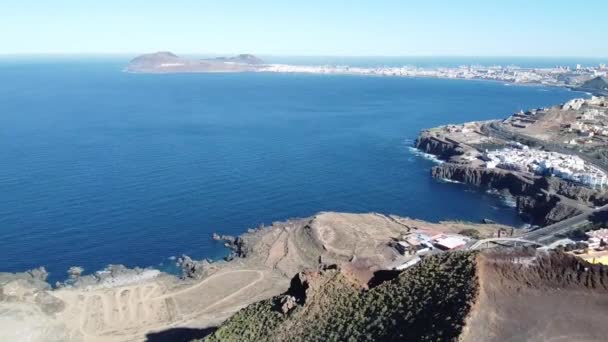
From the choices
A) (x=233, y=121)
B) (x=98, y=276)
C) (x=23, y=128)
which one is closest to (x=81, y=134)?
(x=23, y=128)

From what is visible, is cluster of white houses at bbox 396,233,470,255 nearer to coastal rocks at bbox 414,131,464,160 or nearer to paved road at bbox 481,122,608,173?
paved road at bbox 481,122,608,173

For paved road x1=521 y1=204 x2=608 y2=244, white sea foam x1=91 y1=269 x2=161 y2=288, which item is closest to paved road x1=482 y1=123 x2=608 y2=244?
paved road x1=521 y1=204 x2=608 y2=244

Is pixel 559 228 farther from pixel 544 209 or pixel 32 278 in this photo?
pixel 32 278

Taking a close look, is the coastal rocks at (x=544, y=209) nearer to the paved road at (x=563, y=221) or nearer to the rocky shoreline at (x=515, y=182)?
the rocky shoreline at (x=515, y=182)

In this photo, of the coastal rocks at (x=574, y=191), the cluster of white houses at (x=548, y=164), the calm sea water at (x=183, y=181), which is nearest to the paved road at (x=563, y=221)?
the coastal rocks at (x=574, y=191)

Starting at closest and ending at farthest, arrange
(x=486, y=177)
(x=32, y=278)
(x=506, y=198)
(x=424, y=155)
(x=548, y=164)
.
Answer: (x=32, y=278) → (x=506, y=198) → (x=548, y=164) → (x=486, y=177) → (x=424, y=155)

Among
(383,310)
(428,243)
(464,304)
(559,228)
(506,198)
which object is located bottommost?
(506,198)

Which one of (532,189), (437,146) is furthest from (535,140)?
(532,189)
